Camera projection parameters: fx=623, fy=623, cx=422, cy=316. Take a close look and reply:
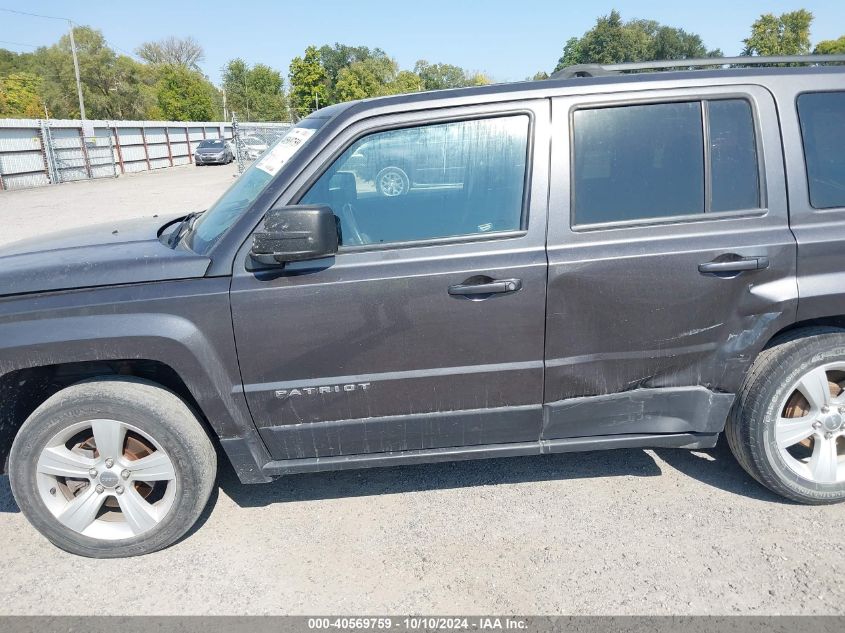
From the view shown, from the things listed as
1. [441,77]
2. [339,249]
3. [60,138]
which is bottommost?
[339,249]

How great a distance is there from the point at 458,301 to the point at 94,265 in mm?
1617

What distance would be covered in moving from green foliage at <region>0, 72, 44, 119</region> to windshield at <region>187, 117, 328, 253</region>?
2665 inches

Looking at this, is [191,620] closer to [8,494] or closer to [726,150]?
[8,494]

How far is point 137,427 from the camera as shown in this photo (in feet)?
9.03

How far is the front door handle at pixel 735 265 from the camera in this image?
8.96ft

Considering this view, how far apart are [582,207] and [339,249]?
1091 mm

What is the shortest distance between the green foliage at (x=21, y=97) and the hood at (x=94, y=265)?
221ft

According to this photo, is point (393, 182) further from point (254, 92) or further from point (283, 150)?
point (254, 92)

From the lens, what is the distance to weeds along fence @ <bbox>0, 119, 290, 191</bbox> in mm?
21719

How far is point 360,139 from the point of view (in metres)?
2.75

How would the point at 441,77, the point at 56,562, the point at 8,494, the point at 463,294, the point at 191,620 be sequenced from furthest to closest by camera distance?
the point at 441,77
the point at 8,494
the point at 56,562
the point at 463,294
the point at 191,620

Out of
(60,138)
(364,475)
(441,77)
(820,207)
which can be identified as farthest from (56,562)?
(441,77)

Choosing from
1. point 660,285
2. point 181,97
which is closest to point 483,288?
point 660,285

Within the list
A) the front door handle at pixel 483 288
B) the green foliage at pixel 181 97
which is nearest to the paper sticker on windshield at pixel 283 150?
the front door handle at pixel 483 288
